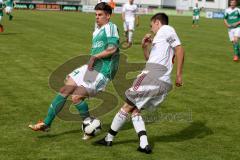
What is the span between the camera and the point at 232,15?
19344 mm

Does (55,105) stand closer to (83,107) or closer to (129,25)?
(83,107)

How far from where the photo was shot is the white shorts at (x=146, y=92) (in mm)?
7035

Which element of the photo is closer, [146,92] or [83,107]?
[146,92]

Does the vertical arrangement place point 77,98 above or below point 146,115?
above

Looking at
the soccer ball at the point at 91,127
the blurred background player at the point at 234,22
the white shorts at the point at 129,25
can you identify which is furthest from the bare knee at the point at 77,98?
the white shorts at the point at 129,25

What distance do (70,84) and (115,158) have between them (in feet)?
4.89

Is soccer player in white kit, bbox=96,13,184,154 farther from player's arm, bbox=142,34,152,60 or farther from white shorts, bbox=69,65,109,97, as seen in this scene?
white shorts, bbox=69,65,109,97

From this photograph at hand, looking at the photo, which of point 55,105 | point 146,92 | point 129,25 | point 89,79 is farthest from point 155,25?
point 129,25

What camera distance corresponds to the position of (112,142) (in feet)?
24.7

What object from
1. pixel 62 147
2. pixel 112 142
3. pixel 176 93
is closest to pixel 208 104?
pixel 176 93

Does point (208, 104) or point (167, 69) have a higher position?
point (167, 69)

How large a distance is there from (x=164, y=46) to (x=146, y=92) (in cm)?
76

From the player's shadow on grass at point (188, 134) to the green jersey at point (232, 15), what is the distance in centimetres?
1131

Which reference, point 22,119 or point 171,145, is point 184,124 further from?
point 22,119
